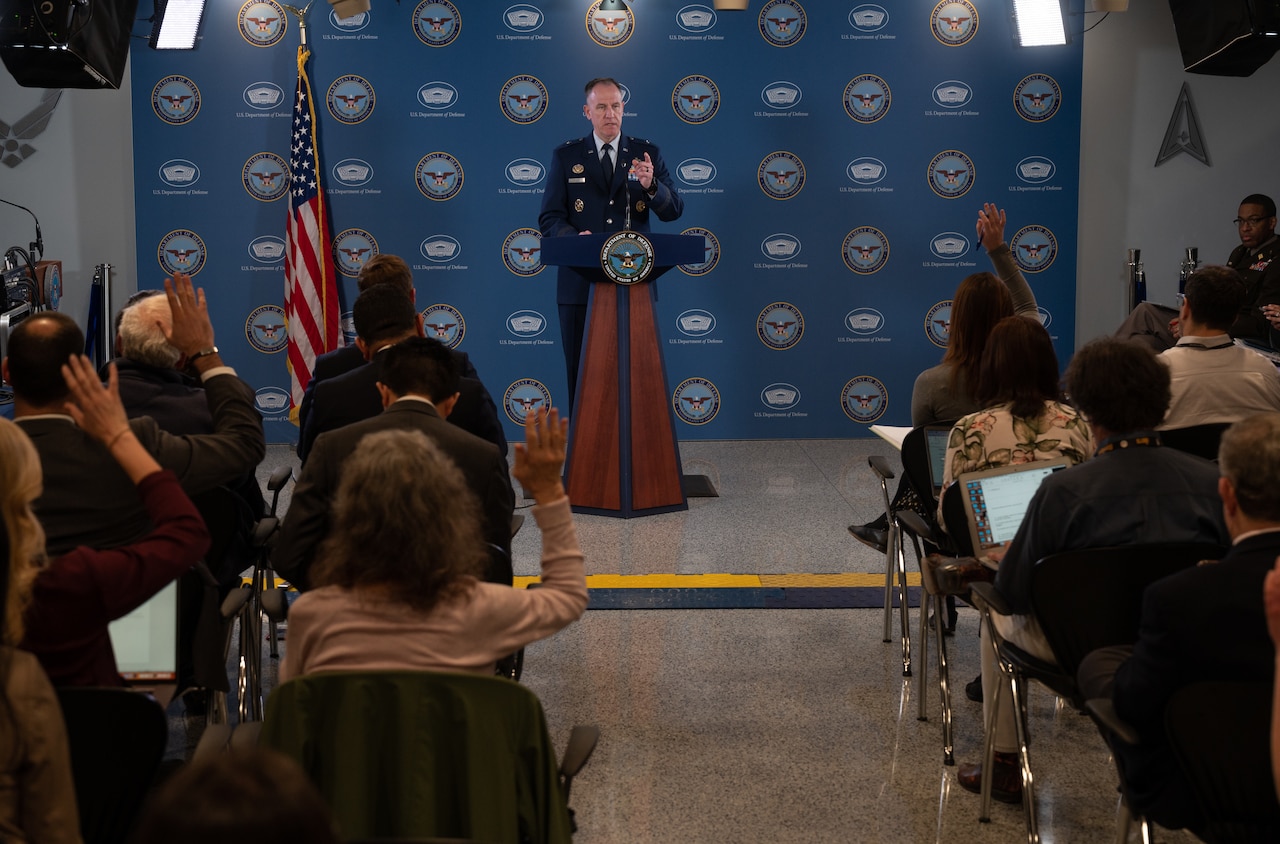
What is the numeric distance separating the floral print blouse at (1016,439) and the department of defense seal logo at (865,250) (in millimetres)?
5326

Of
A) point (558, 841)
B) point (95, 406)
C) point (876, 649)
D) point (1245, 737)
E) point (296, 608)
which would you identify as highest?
point (95, 406)

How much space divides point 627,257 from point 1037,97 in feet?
12.3

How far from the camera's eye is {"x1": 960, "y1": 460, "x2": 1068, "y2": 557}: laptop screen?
3.26 metres

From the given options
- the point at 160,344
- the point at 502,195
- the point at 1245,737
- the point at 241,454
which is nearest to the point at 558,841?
the point at 1245,737

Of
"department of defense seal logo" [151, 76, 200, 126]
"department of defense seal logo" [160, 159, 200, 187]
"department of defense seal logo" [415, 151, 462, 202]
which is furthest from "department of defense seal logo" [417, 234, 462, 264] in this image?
"department of defense seal logo" [151, 76, 200, 126]

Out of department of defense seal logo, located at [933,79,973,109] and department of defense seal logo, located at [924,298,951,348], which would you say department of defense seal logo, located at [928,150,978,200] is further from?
department of defense seal logo, located at [924,298,951,348]

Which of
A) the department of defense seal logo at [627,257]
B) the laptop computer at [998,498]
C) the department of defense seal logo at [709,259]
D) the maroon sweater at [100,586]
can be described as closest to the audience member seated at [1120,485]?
the laptop computer at [998,498]

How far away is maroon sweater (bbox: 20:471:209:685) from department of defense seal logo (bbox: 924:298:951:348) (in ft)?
23.2

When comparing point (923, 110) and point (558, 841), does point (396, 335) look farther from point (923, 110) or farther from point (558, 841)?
point (923, 110)

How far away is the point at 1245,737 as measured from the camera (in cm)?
198

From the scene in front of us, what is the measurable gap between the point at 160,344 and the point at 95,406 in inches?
49.6

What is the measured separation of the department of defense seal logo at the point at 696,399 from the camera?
8.76 m

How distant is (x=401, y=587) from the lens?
2.12 meters

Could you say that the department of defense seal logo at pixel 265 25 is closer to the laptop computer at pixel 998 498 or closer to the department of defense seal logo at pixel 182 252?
the department of defense seal logo at pixel 182 252
